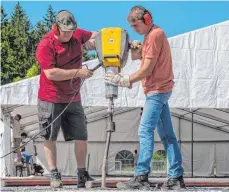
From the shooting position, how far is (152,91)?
4.20 m

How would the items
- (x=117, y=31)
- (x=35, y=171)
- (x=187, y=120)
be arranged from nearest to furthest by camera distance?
(x=117, y=31) → (x=35, y=171) → (x=187, y=120)

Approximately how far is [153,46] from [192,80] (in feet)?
20.8

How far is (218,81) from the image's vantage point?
10.3 metres

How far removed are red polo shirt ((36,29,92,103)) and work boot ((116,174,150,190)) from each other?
2.71 feet

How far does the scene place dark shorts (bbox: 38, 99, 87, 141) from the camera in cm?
441

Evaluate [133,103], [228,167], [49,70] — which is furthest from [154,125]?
[228,167]

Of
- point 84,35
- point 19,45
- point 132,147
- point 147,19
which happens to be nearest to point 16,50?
point 19,45

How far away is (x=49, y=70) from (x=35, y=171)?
1207cm

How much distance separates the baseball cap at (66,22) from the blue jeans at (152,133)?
2.40 ft

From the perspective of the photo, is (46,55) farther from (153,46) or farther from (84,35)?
(153,46)

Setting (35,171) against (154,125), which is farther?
(35,171)

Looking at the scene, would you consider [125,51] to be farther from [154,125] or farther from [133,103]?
[133,103]

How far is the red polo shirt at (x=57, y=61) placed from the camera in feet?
14.2

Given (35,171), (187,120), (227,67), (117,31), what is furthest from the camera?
(187,120)
